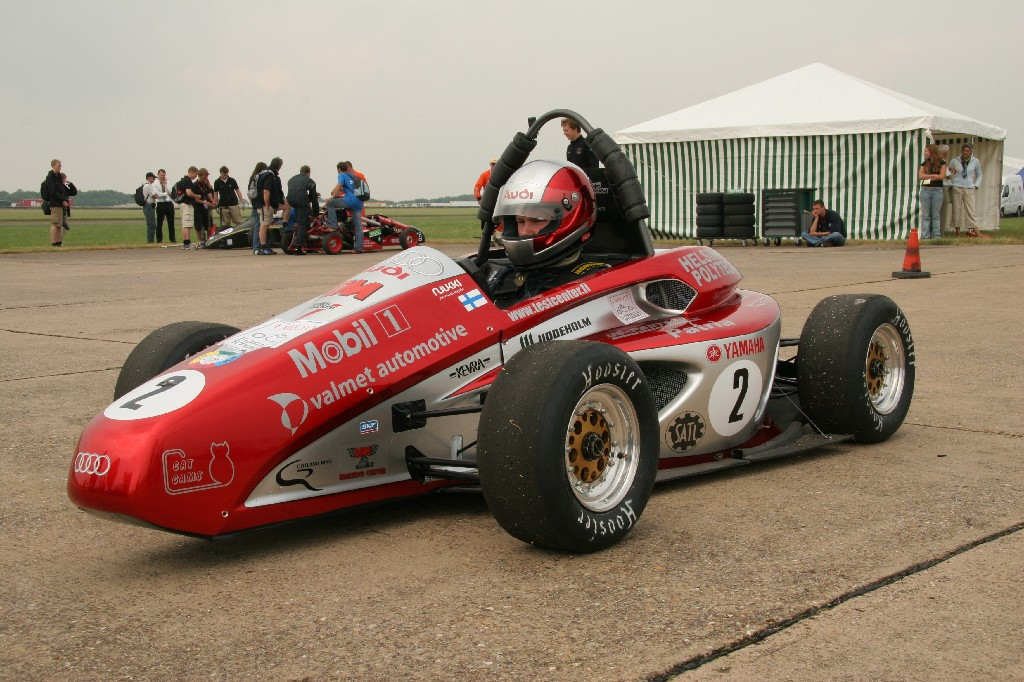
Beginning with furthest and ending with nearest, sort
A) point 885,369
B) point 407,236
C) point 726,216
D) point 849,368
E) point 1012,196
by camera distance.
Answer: point 1012,196
point 407,236
point 726,216
point 885,369
point 849,368

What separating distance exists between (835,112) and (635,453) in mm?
20418

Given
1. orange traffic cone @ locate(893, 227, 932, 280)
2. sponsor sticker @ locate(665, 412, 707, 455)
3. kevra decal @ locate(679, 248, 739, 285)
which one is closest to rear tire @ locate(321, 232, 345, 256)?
orange traffic cone @ locate(893, 227, 932, 280)

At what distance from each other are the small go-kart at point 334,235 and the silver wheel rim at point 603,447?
1872cm

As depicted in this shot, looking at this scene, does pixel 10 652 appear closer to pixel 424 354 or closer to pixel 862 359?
pixel 424 354

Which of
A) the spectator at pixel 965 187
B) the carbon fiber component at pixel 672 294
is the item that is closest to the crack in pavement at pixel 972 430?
the carbon fiber component at pixel 672 294

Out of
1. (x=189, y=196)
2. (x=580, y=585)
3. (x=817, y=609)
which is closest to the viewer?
(x=817, y=609)

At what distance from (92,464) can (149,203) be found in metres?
25.3

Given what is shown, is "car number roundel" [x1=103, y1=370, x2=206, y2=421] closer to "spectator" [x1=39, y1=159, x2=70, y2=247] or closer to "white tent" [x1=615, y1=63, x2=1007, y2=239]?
"white tent" [x1=615, y1=63, x2=1007, y2=239]

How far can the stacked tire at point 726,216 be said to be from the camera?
22609mm

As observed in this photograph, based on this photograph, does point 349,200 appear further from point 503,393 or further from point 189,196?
point 503,393

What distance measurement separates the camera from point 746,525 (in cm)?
432

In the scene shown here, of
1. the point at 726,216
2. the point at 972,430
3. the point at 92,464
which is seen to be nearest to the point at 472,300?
the point at 92,464

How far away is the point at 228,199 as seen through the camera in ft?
85.3

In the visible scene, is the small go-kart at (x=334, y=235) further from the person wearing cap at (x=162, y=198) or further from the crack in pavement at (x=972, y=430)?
the crack in pavement at (x=972, y=430)
